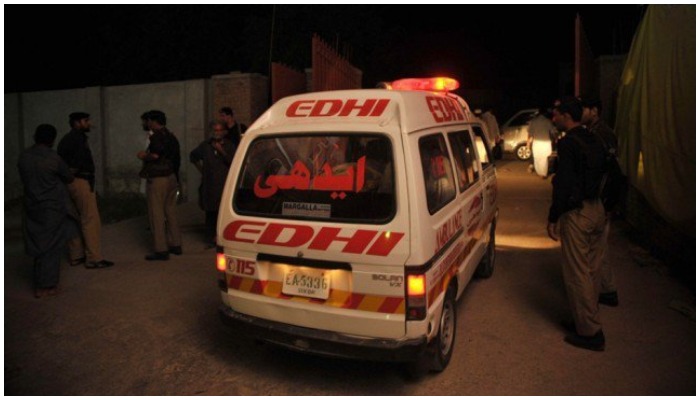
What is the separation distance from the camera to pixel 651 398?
3.55 m

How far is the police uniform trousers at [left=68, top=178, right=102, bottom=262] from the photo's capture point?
6.44 m

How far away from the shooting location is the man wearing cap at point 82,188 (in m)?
6.36

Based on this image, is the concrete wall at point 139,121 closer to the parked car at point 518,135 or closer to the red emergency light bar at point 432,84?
the red emergency light bar at point 432,84

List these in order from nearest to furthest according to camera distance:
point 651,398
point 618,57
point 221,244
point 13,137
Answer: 1. point 651,398
2. point 221,244
3. point 618,57
4. point 13,137

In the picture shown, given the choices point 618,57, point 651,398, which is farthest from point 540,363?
point 618,57

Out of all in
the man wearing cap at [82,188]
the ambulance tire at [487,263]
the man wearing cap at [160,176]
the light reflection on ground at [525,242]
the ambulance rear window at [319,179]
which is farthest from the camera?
the light reflection on ground at [525,242]

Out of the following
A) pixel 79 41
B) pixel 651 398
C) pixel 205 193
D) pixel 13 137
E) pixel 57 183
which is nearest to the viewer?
pixel 651 398

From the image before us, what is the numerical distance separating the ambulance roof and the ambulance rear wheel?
1.26 m

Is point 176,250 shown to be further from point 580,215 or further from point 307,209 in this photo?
point 580,215

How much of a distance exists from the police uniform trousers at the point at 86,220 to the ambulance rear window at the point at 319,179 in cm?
356

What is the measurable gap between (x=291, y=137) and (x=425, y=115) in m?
0.97

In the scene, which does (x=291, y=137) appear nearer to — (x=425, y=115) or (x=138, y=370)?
(x=425, y=115)

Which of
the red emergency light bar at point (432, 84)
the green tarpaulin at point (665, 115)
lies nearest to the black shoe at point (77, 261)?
the red emergency light bar at point (432, 84)

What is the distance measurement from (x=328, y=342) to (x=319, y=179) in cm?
103
